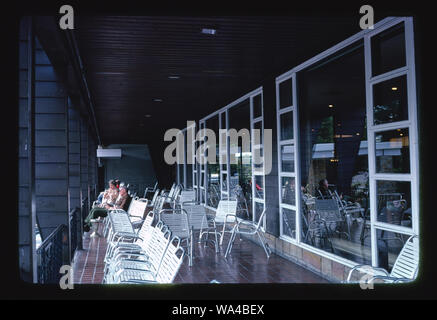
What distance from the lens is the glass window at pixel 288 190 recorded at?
5742 mm

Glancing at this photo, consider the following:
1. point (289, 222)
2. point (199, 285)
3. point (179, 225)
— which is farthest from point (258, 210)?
point (199, 285)

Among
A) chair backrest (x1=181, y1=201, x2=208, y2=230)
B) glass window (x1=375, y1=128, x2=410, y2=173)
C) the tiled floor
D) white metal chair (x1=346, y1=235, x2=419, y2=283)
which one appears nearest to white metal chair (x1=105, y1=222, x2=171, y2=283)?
the tiled floor

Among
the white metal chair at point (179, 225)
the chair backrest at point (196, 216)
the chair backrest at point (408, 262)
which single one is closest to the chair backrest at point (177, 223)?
the white metal chair at point (179, 225)

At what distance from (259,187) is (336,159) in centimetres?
270

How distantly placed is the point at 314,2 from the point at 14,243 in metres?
2.26

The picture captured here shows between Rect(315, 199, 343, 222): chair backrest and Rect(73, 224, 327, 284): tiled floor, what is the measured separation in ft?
2.69

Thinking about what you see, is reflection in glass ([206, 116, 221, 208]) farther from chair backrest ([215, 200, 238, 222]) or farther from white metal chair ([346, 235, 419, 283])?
white metal chair ([346, 235, 419, 283])

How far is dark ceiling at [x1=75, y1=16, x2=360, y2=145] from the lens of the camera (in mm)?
4195

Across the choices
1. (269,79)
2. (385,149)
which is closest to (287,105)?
(269,79)

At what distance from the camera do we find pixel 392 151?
12.1 feet

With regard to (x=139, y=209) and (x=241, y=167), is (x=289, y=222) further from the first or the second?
(x=241, y=167)

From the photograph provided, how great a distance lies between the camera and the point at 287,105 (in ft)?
19.4
